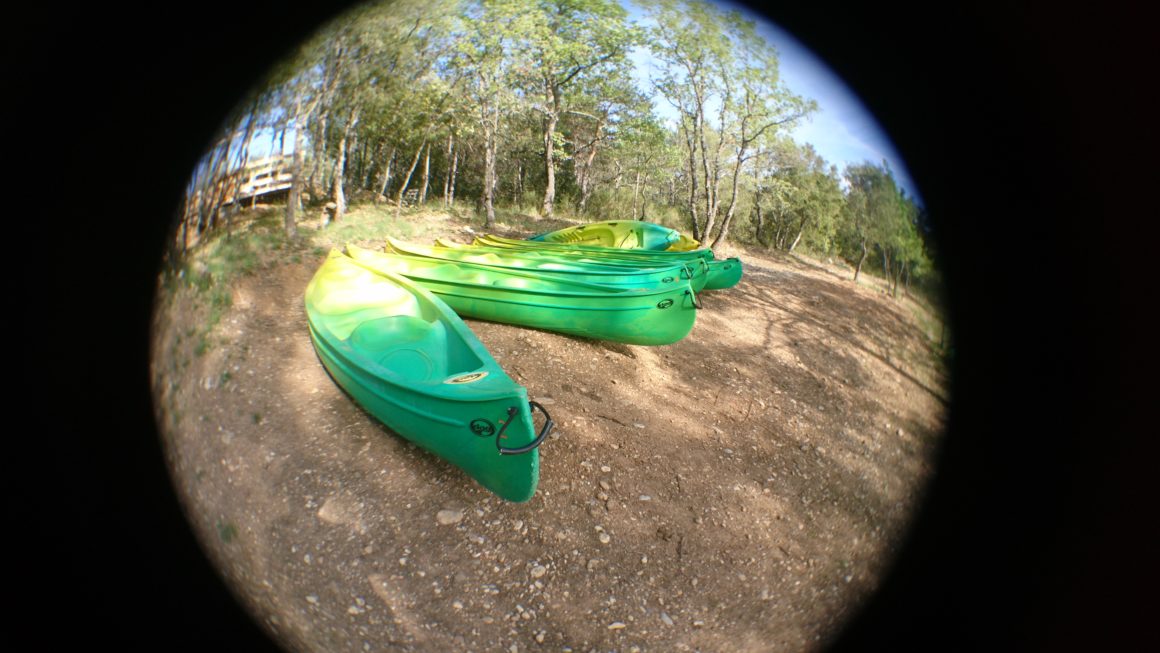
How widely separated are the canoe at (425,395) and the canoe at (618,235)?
1.95 ft

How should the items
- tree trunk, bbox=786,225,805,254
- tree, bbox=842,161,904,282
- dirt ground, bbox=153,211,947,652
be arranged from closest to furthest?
dirt ground, bbox=153,211,947,652 < tree, bbox=842,161,904,282 < tree trunk, bbox=786,225,805,254

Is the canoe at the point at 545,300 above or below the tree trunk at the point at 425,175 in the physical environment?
below

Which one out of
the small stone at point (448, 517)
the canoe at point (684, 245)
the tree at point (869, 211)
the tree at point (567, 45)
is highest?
the tree at point (567, 45)

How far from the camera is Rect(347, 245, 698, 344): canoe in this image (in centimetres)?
247

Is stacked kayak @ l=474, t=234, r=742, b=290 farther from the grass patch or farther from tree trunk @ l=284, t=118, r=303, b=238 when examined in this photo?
tree trunk @ l=284, t=118, r=303, b=238

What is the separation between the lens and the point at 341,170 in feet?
3.17

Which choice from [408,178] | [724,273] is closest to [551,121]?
[408,178]

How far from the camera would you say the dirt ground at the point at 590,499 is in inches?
33.0

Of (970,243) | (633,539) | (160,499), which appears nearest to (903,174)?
(970,243)

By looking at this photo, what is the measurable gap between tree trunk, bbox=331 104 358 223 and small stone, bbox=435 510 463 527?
2.87 feet

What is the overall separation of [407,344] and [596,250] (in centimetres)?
100

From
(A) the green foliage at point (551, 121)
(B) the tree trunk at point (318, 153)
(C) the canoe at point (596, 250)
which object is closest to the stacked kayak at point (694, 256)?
(C) the canoe at point (596, 250)

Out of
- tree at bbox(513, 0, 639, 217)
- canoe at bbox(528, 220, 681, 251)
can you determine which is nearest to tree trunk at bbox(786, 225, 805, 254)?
canoe at bbox(528, 220, 681, 251)

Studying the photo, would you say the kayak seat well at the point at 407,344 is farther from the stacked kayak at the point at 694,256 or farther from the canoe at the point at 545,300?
the canoe at the point at 545,300
